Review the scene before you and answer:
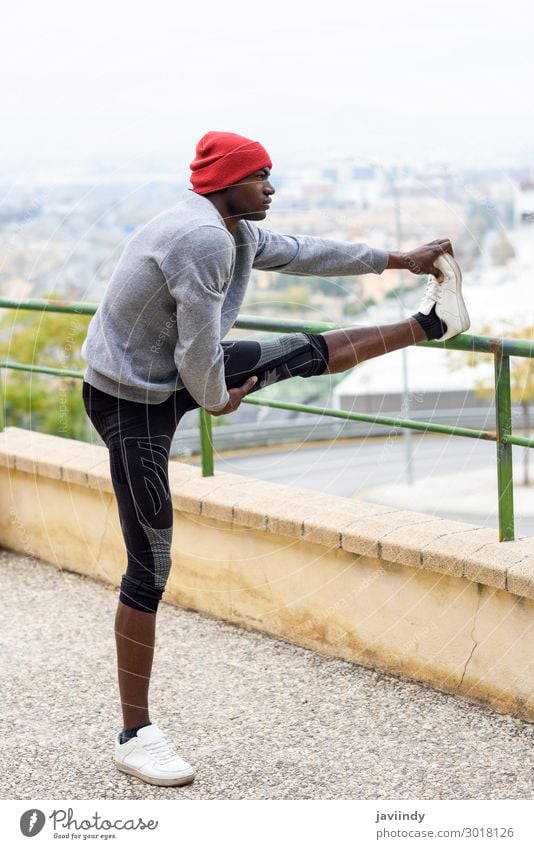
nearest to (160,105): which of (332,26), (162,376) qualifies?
(162,376)

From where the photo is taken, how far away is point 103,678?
4.04 metres

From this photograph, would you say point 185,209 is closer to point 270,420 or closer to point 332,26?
point 270,420

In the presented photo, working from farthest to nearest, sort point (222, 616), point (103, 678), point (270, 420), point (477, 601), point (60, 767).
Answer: point (270, 420), point (222, 616), point (103, 678), point (477, 601), point (60, 767)

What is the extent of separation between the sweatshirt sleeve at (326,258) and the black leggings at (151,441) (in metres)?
0.30

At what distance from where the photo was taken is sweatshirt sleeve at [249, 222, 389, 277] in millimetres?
3328

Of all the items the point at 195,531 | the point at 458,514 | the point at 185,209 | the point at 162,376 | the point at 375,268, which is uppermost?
the point at 185,209

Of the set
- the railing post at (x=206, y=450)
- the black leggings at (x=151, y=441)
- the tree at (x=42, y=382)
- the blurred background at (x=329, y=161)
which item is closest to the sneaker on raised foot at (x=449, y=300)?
the black leggings at (x=151, y=441)

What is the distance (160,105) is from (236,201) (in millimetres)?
1572

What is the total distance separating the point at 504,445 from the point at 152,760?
1585 millimetres

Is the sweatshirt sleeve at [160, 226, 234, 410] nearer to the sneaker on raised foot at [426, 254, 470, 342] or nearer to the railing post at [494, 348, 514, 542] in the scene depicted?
the sneaker on raised foot at [426, 254, 470, 342]
